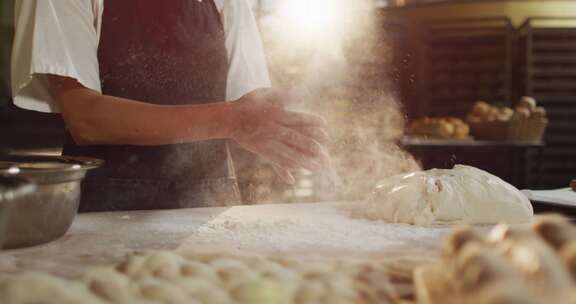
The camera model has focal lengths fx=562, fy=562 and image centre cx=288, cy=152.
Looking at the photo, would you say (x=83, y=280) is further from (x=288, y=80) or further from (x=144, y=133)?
(x=288, y=80)

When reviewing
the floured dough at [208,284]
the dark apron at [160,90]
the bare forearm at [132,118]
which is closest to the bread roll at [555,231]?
the floured dough at [208,284]

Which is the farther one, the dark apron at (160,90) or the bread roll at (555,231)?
the dark apron at (160,90)

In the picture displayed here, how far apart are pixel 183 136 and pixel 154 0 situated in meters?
0.59


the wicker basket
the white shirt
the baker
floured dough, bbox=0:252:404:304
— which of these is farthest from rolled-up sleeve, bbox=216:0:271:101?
the wicker basket

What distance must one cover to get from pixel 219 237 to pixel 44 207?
1.32ft

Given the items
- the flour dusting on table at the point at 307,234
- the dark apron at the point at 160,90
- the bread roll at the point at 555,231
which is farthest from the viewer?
the dark apron at the point at 160,90

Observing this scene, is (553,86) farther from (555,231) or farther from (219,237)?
(555,231)

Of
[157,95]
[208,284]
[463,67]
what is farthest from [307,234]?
[463,67]

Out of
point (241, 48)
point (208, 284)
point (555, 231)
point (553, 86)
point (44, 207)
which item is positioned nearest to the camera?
point (555, 231)

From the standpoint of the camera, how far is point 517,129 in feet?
15.6

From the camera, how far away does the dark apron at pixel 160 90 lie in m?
2.03

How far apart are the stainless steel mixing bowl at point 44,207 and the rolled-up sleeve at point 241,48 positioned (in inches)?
45.2

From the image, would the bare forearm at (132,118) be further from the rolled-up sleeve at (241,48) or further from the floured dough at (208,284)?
the floured dough at (208,284)

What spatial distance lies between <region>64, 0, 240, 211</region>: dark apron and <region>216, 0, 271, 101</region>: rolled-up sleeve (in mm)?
110
